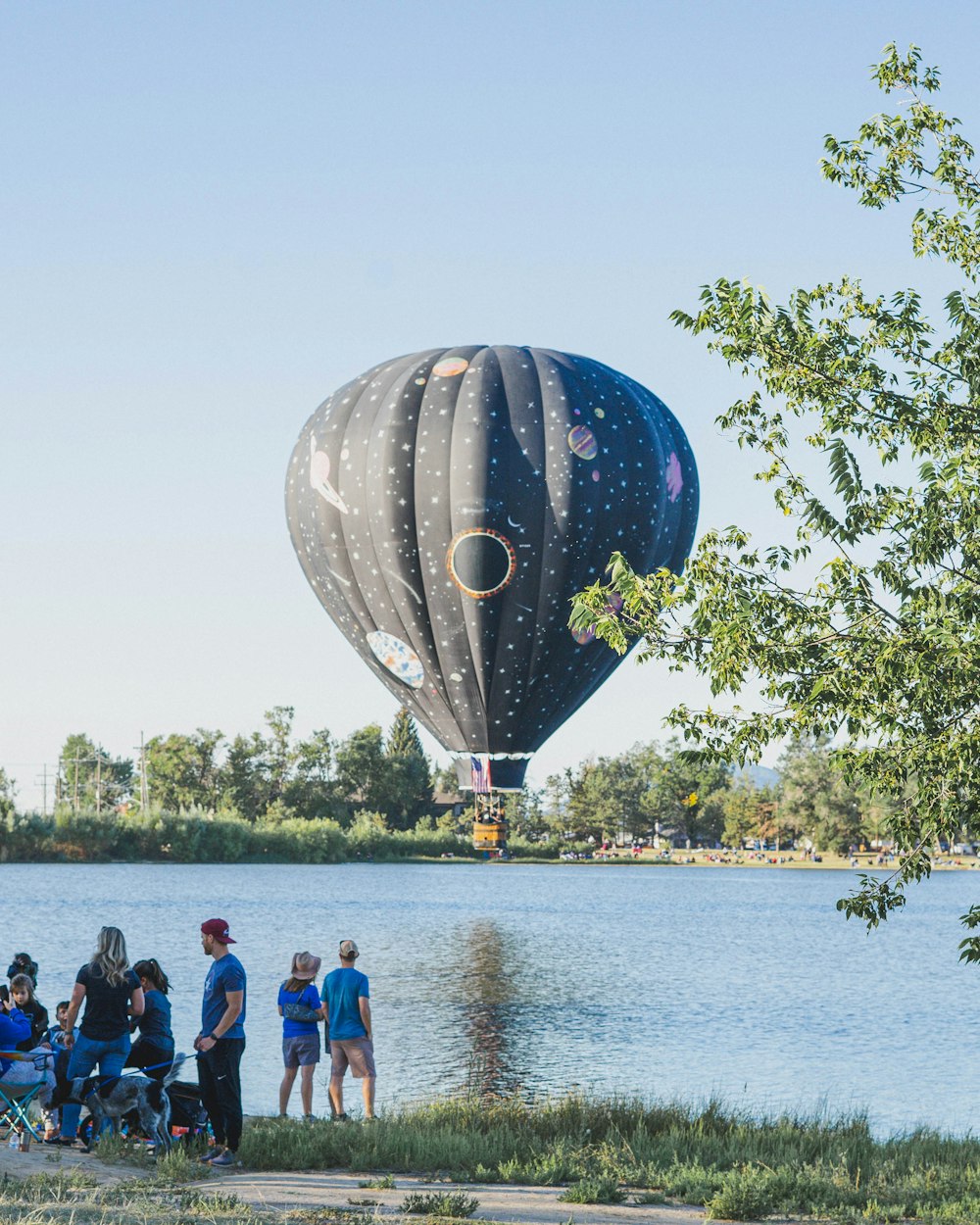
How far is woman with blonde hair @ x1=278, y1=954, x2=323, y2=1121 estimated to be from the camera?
14.6 meters

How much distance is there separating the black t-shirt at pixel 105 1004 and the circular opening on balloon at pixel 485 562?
2844 centimetres

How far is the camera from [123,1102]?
12.4 meters

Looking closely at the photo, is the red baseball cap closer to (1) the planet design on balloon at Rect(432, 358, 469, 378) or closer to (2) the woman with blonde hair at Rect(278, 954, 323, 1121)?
(2) the woman with blonde hair at Rect(278, 954, 323, 1121)

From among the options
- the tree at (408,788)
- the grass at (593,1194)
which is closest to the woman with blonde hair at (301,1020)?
the grass at (593,1194)

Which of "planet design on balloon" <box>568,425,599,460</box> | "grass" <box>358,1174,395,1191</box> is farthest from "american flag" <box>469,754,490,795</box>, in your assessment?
"grass" <box>358,1174,395,1191</box>

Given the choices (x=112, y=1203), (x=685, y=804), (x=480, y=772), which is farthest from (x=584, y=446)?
(x=685, y=804)

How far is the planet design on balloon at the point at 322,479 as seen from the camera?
41719 millimetres

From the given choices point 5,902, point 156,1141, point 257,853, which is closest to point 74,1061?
point 156,1141

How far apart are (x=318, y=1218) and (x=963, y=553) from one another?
6.57 meters

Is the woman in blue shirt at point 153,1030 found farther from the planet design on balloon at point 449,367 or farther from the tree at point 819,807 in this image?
the tree at point 819,807

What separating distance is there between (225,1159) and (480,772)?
30771mm

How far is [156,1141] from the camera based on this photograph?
40.2 feet

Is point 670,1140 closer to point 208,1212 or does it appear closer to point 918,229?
point 208,1212

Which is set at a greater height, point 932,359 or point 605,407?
point 605,407
